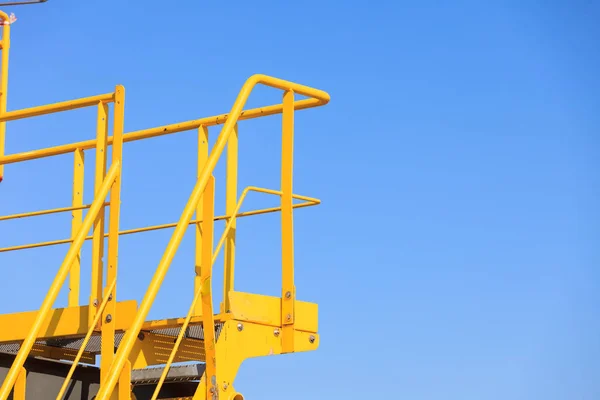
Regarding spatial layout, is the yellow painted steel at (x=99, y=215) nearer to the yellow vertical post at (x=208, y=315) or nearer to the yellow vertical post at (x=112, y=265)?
the yellow vertical post at (x=112, y=265)

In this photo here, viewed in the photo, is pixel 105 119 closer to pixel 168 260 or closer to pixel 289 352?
pixel 168 260

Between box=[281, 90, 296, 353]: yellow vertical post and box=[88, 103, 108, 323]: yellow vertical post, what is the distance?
4.05 ft

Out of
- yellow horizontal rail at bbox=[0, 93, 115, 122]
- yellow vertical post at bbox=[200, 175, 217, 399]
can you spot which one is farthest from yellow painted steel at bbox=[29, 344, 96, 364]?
yellow vertical post at bbox=[200, 175, 217, 399]

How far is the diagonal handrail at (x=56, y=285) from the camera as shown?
526cm

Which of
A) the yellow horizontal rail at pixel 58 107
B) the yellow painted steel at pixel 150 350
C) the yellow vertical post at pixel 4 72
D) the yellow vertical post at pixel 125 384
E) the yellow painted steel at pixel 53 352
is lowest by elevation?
the yellow vertical post at pixel 125 384

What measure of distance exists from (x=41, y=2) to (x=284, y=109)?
270 inches

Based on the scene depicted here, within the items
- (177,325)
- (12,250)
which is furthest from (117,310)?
(12,250)

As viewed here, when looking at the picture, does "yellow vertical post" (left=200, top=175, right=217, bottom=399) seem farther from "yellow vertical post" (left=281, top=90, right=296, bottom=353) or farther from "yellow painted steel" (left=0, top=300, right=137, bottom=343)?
"yellow vertical post" (left=281, top=90, right=296, bottom=353)

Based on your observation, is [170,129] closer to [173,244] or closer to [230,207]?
[230,207]

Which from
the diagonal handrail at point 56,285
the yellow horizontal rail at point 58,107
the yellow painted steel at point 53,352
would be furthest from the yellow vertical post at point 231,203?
the yellow painted steel at point 53,352

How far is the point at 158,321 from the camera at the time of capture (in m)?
6.19

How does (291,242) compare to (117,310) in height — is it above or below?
above

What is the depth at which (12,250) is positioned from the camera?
27.3ft

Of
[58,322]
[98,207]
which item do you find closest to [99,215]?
[98,207]
